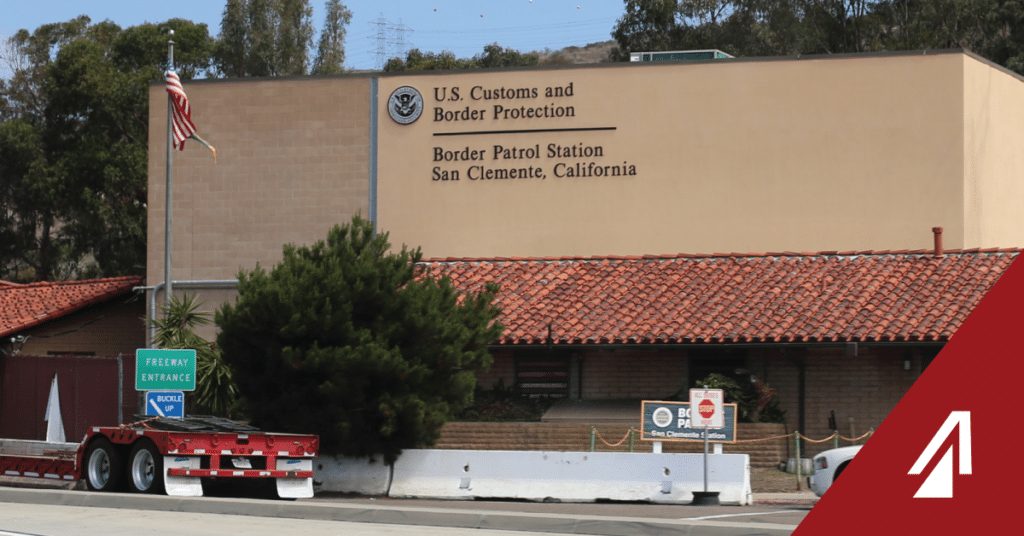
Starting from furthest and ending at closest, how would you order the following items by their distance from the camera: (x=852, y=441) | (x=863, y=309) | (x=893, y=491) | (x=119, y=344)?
(x=119, y=344) < (x=863, y=309) < (x=852, y=441) < (x=893, y=491)

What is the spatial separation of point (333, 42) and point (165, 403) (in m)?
51.4

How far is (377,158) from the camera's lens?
30.4 meters

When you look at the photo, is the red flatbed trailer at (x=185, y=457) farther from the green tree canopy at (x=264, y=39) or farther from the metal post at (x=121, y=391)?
the green tree canopy at (x=264, y=39)

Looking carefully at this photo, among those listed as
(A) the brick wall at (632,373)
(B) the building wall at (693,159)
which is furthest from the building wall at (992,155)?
(A) the brick wall at (632,373)

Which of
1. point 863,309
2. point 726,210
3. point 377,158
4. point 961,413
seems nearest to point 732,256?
point 726,210

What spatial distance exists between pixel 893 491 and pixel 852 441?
33.4 feet

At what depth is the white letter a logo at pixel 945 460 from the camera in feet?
44.0

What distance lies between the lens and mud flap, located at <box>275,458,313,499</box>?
19609 millimetres

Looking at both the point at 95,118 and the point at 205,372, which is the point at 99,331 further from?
the point at 95,118

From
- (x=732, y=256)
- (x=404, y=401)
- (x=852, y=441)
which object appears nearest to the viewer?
(x=404, y=401)

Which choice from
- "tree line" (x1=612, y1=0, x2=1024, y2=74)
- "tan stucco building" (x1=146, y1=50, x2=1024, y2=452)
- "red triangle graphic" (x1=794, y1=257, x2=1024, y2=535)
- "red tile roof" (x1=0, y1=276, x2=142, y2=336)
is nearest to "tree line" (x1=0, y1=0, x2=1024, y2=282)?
"tree line" (x1=612, y1=0, x2=1024, y2=74)

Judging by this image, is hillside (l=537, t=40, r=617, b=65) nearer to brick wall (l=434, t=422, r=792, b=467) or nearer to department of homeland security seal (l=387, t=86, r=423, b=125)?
department of homeland security seal (l=387, t=86, r=423, b=125)

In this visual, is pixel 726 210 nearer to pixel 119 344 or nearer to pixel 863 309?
pixel 863 309

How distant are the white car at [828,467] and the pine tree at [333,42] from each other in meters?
54.3
